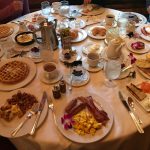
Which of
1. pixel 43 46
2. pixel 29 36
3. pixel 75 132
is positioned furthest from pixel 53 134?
pixel 29 36

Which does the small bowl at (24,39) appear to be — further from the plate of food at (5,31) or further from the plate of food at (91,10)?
the plate of food at (91,10)

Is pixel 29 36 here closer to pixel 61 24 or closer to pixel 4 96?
pixel 61 24

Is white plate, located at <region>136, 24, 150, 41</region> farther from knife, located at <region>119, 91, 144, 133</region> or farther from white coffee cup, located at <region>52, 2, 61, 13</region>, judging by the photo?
white coffee cup, located at <region>52, 2, 61, 13</region>

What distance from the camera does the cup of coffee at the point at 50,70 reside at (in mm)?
1321

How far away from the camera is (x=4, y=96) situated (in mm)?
1261

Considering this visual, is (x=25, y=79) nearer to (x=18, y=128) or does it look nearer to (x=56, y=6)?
(x=18, y=128)

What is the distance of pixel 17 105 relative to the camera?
46.1 inches

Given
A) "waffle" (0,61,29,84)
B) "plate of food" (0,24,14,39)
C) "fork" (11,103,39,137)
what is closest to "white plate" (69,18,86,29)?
"plate of food" (0,24,14,39)

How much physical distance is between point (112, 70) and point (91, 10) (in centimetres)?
99

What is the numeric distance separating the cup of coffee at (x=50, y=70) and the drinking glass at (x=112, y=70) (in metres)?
0.32

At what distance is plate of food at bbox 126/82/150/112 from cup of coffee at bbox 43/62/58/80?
449 millimetres

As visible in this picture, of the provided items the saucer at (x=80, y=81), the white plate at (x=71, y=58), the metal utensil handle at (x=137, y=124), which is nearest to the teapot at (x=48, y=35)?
the white plate at (x=71, y=58)

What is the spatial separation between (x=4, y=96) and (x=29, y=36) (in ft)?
2.09

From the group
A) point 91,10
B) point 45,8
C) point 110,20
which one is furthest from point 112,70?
point 45,8
